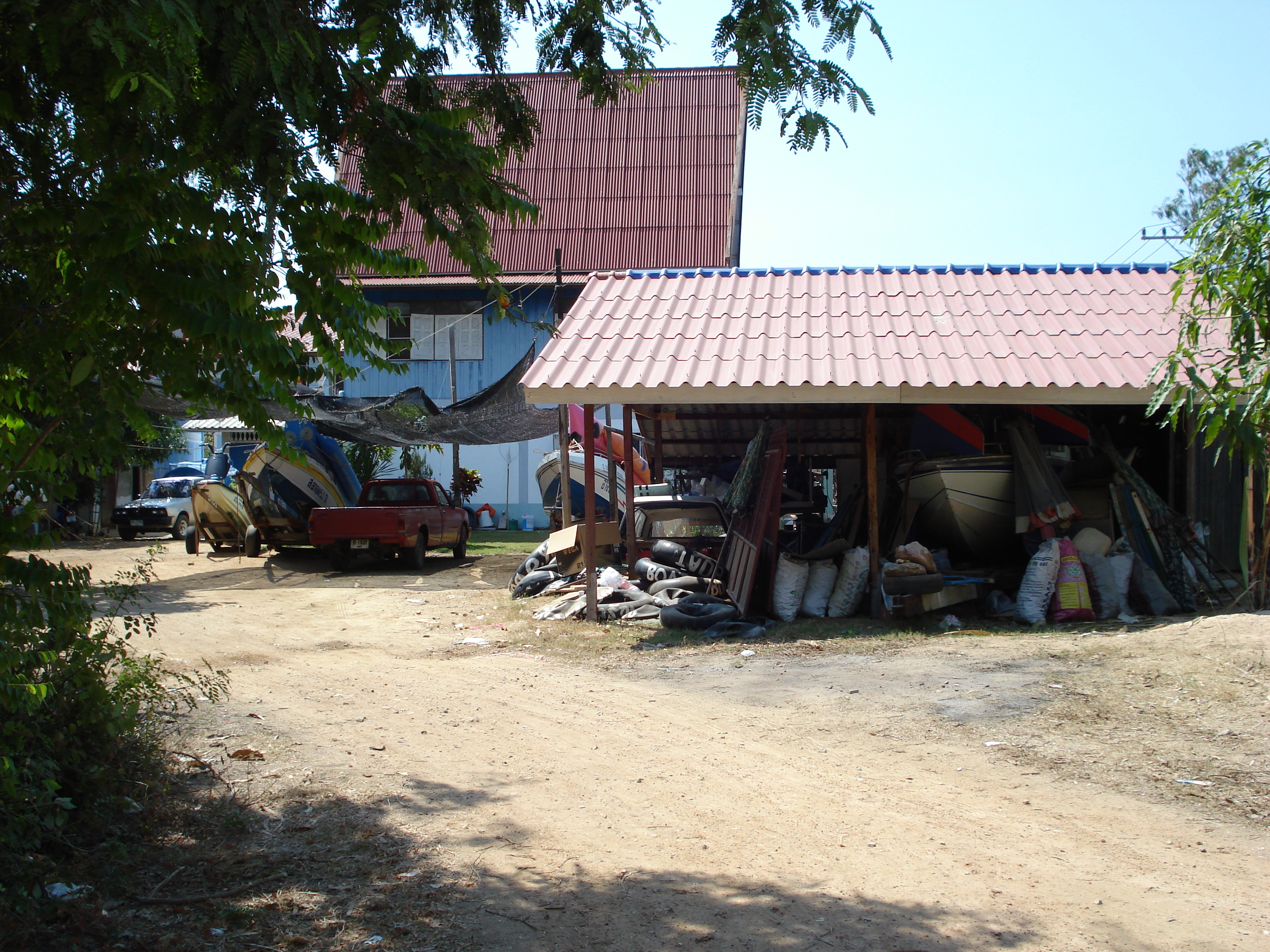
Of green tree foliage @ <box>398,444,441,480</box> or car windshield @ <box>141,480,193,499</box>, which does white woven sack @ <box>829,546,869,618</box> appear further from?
car windshield @ <box>141,480,193,499</box>

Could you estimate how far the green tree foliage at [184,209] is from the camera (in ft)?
10.5

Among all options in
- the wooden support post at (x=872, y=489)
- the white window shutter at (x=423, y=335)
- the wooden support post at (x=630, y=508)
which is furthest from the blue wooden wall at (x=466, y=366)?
the wooden support post at (x=872, y=489)

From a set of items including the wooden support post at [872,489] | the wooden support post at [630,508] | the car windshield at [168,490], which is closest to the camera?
the wooden support post at [872,489]

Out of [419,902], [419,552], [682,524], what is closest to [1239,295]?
[419,902]

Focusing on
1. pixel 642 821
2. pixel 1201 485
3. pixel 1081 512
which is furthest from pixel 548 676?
pixel 1201 485

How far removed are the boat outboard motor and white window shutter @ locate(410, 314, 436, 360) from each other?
5.42 metres

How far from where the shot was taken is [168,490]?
2892cm

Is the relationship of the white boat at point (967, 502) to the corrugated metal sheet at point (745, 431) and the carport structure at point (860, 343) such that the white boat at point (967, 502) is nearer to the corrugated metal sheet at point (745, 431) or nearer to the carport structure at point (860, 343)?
the carport structure at point (860, 343)

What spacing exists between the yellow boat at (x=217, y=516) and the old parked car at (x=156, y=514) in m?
5.75

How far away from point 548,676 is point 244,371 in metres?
5.80

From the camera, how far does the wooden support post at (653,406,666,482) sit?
1590 centimetres

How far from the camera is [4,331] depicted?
141 inches

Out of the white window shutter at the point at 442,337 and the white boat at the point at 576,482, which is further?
the white window shutter at the point at 442,337

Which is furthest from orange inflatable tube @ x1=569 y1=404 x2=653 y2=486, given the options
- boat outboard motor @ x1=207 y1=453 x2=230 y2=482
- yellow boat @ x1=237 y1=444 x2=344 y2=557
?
boat outboard motor @ x1=207 y1=453 x2=230 y2=482
